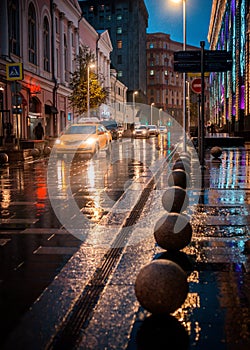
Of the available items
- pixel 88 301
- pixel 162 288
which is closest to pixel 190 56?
pixel 88 301

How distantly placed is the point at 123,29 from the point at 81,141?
90.4 m

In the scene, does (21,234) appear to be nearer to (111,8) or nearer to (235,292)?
(235,292)

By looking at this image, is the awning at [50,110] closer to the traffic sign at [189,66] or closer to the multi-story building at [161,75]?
the traffic sign at [189,66]

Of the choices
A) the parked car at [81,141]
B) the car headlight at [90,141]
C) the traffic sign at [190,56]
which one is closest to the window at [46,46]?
the parked car at [81,141]

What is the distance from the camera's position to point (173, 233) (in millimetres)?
5789

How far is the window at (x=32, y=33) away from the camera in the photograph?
Answer: 3831cm

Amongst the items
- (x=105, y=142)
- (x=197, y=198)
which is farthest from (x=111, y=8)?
(x=197, y=198)

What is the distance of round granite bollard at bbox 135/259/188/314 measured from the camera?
12.4ft

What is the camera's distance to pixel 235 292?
15.1ft

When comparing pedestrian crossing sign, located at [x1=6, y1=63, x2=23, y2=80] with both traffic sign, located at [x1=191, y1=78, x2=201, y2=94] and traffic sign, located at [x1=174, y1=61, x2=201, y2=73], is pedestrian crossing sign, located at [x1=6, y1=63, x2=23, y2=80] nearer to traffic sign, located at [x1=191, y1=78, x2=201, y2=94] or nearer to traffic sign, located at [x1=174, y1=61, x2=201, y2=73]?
traffic sign, located at [x1=191, y1=78, x2=201, y2=94]

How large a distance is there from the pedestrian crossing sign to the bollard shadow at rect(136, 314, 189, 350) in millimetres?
20145

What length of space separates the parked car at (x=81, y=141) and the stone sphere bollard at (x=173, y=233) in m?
18.8

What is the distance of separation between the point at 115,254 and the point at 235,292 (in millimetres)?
1830

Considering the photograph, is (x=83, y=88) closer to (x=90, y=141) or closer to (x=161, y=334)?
(x=90, y=141)
